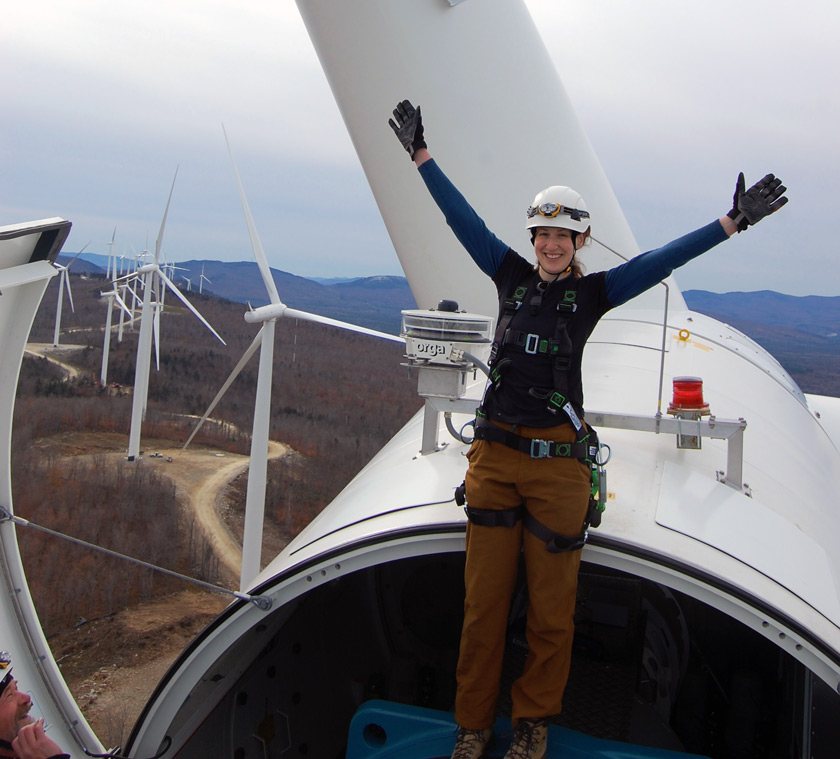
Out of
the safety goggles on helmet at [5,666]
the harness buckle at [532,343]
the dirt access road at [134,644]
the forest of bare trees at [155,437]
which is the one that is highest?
the harness buckle at [532,343]

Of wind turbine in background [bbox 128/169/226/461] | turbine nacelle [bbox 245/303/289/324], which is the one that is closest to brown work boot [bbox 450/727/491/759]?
turbine nacelle [bbox 245/303/289/324]

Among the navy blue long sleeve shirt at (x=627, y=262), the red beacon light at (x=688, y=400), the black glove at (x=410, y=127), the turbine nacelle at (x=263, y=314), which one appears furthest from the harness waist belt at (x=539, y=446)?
the turbine nacelle at (x=263, y=314)

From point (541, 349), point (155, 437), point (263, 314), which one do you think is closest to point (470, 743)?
point (541, 349)

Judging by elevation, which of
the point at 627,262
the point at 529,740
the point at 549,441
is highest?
the point at 627,262

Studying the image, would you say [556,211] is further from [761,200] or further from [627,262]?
[761,200]

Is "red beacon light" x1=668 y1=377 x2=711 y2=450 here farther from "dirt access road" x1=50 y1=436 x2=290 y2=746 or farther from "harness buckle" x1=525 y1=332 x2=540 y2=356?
"dirt access road" x1=50 y1=436 x2=290 y2=746

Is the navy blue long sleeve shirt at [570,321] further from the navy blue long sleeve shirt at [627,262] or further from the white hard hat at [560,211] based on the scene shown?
the white hard hat at [560,211]
